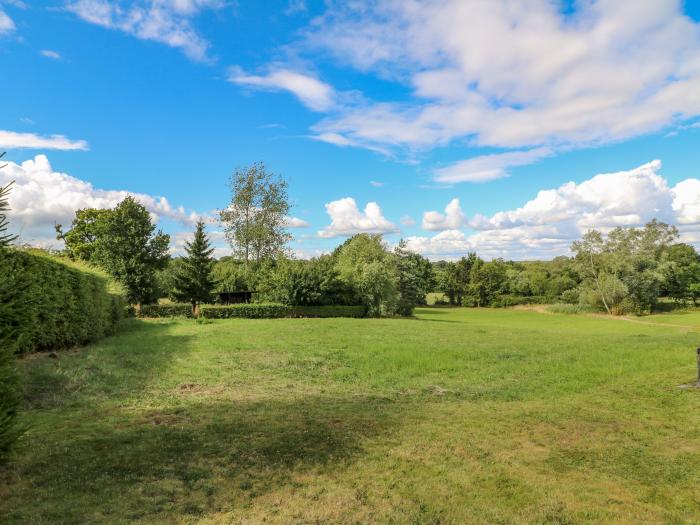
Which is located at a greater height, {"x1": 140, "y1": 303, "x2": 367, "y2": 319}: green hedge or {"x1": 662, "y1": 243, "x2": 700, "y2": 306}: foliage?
{"x1": 662, "y1": 243, "x2": 700, "y2": 306}: foliage

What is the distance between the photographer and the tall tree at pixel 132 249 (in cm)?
4044

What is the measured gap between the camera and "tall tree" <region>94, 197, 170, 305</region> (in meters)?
40.4

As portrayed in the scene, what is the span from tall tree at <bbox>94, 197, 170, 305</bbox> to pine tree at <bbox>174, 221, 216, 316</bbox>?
16.2ft

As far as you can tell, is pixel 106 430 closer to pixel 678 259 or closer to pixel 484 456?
pixel 484 456

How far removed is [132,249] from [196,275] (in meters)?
10.3

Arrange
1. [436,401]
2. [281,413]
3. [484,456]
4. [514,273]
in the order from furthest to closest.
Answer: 1. [514,273]
2. [436,401]
3. [281,413]
4. [484,456]

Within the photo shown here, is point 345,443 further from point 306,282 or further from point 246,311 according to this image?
point 306,282

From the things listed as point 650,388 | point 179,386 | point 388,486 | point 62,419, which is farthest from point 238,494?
point 650,388

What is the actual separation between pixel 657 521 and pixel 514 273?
267ft

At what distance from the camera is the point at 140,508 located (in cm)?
424

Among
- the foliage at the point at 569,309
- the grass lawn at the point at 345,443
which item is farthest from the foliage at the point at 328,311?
the foliage at the point at 569,309

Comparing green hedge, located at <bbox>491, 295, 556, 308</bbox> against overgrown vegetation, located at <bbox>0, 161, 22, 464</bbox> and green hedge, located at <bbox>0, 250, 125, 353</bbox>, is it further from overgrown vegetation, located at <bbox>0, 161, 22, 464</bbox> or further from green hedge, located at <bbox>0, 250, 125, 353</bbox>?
overgrown vegetation, located at <bbox>0, 161, 22, 464</bbox>

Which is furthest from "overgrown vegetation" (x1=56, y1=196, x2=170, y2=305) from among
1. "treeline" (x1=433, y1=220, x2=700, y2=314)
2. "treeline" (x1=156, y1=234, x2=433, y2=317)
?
"treeline" (x1=433, y1=220, x2=700, y2=314)

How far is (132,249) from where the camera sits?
141 ft
